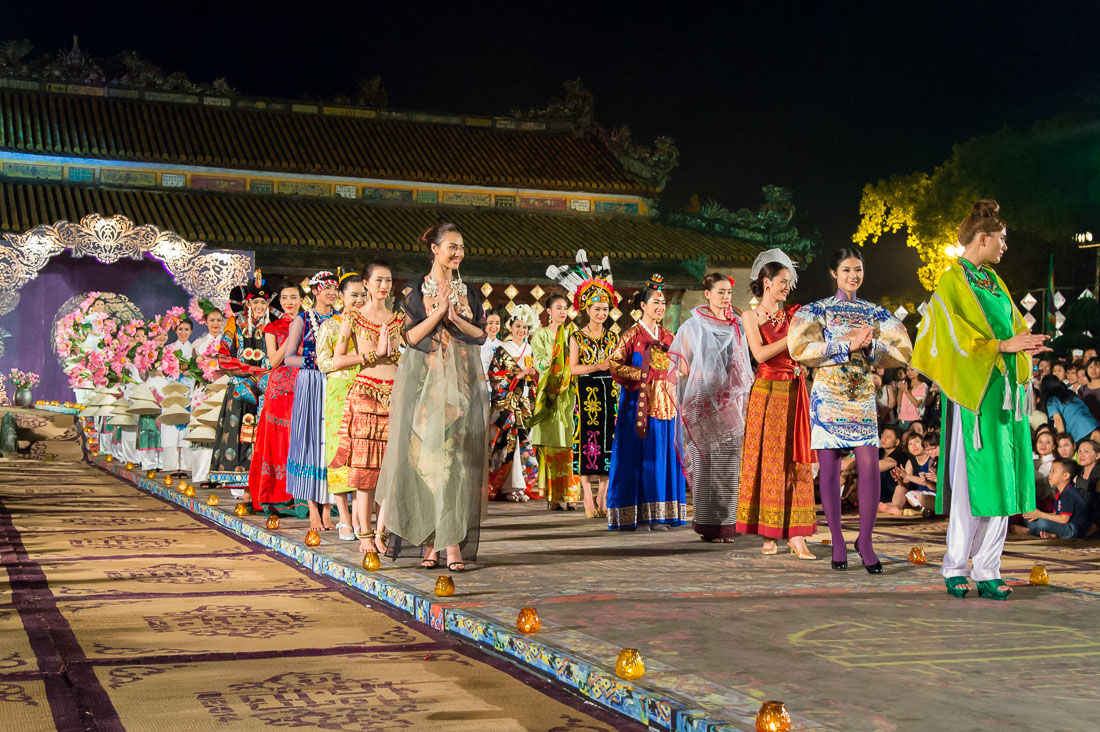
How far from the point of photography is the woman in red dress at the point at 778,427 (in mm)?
5988

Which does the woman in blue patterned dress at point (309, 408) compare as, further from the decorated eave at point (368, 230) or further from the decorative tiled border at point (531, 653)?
the decorated eave at point (368, 230)

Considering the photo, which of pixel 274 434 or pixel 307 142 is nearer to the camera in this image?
pixel 274 434

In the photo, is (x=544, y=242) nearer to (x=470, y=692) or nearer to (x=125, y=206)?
(x=125, y=206)

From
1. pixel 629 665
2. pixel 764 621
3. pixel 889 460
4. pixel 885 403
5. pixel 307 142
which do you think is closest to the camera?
pixel 629 665

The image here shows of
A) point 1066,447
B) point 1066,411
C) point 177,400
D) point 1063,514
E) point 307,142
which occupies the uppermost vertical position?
point 307,142

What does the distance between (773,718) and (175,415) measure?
1026cm

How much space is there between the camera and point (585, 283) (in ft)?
26.6

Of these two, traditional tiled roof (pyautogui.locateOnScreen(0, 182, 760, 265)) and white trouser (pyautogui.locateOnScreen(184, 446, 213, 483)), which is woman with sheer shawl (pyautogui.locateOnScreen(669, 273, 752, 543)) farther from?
traditional tiled roof (pyautogui.locateOnScreen(0, 182, 760, 265))

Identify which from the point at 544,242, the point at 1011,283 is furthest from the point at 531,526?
the point at 1011,283

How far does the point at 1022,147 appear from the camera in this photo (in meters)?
26.7

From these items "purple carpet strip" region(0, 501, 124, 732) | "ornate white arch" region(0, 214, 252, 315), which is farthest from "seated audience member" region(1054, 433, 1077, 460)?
"ornate white arch" region(0, 214, 252, 315)

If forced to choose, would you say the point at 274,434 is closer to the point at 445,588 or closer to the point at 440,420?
the point at 440,420

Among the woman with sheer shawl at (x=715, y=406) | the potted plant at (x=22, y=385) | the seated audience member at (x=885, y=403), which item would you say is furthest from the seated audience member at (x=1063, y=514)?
the potted plant at (x=22, y=385)

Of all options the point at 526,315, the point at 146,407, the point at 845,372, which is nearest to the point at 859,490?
the point at 845,372
